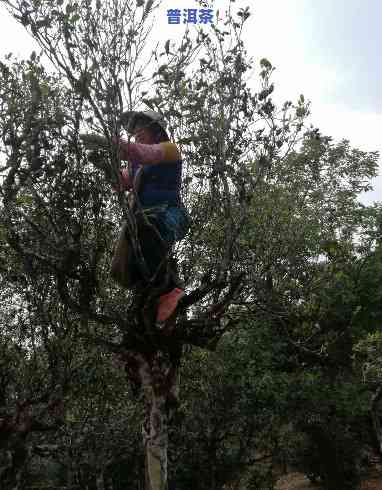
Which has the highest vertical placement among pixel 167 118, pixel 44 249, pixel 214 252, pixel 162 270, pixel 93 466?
pixel 167 118

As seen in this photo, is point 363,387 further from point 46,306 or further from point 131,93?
point 131,93

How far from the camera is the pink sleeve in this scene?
6.25m

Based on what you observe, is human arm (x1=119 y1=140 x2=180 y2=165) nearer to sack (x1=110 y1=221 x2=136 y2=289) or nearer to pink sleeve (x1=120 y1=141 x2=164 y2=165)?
pink sleeve (x1=120 y1=141 x2=164 y2=165)

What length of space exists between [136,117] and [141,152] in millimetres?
744

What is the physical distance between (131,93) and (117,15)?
3.35 feet

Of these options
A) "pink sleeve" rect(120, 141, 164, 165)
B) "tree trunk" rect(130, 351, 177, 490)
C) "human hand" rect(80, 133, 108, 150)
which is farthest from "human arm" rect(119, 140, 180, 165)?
"tree trunk" rect(130, 351, 177, 490)

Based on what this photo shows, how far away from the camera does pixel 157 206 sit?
6.69 meters

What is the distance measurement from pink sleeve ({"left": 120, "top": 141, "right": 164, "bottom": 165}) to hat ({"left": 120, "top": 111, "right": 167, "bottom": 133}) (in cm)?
42

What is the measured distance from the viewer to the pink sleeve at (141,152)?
6.25 meters

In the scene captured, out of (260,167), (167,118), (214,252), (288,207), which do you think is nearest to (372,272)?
(288,207)

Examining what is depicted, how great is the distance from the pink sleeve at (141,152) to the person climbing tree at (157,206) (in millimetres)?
27

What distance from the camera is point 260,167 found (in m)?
8.23

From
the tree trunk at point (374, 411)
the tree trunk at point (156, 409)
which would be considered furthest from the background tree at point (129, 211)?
the tree trunk at point (374, 411)

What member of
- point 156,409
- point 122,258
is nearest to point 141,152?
point 122,258
